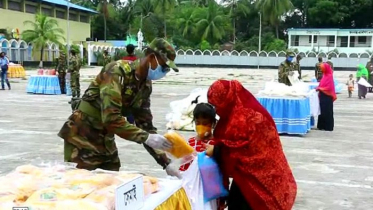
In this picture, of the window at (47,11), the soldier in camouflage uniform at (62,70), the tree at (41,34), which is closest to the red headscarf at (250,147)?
the soldier in camouflage uniform at (62,70)

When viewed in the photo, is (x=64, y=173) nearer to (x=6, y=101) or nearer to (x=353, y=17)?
(x=6, y=101)

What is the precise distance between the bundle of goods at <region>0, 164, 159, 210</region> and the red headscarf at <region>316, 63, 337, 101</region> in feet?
26.5

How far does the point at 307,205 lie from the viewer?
211 inches

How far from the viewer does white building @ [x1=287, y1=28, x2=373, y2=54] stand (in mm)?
57781

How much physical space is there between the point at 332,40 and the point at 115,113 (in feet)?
195

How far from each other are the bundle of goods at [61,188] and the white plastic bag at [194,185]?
13.7 inches

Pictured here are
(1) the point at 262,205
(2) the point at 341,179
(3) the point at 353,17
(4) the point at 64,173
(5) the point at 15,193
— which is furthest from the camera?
(3) the point at 353,17

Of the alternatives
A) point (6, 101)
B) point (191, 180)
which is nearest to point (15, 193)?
point (191, 180)

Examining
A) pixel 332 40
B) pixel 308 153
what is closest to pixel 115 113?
pixel 308 153

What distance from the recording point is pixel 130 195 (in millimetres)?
2275

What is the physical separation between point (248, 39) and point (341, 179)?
59.8m

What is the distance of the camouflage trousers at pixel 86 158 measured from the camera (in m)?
3.32

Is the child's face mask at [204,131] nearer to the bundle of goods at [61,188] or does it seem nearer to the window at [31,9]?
the bundle of goods at [61,188]

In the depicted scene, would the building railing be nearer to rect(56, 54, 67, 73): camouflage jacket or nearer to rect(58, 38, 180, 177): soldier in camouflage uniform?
rect(56, 54, 67, 73): camouflage jacket
